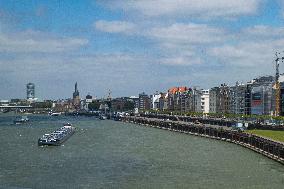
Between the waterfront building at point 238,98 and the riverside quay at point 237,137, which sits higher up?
the waterfront building at point 238,98

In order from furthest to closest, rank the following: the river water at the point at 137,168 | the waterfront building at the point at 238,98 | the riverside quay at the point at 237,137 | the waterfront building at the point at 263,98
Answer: the waterfront building at the point at 238,98 → the waterfront building at the point at 263,98 → the riverside quay at the point at 237,137 → the river water at the point at 137,168

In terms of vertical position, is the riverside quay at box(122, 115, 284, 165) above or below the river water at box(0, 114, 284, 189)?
above

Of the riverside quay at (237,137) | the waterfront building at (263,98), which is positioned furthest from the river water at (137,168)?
the waterfront building at (263,98)

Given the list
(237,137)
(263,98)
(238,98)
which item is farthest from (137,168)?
(238,98)

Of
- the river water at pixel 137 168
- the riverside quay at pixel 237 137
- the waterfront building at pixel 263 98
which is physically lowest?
the river water at pixel 137 168

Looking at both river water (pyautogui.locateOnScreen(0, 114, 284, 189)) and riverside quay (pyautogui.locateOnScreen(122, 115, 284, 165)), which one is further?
riverside quay (pyautogui.locateOnScreen(122, 115, 284, 165))

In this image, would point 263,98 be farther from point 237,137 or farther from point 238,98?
point 237,137

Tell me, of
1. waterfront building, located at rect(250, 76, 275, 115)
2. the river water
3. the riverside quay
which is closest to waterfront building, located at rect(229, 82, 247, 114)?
waterfront building, located at rect(250, 76, 275, 115)

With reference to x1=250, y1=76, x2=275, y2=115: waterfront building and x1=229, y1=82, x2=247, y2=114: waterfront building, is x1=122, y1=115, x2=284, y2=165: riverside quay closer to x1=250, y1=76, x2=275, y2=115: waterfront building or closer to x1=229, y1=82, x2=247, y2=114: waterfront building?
x1=250, y1=76, x2=275, y2=115: waterfront building

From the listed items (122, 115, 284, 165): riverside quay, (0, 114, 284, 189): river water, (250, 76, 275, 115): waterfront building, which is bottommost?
(0, 114, 284, 189): river water

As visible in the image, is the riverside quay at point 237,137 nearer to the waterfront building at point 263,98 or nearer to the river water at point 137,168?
the river water at point 137,168

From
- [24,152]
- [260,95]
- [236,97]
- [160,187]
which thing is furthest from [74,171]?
[236,97]

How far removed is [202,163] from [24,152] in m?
23.9

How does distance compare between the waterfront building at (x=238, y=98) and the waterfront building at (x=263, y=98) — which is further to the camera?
the waterfront building at (x=238, y=98)
